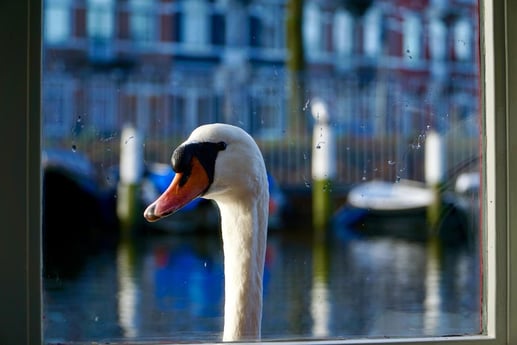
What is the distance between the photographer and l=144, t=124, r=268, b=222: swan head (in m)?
1.43

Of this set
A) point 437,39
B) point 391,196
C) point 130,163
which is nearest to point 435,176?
point 391,196

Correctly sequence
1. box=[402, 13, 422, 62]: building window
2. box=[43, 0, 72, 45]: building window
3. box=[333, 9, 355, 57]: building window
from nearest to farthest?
box=[43, 0, 72, 45]: building window, box=[402, 13, 422, 62]: building window, box=[333, 9, 355, 57]: building window

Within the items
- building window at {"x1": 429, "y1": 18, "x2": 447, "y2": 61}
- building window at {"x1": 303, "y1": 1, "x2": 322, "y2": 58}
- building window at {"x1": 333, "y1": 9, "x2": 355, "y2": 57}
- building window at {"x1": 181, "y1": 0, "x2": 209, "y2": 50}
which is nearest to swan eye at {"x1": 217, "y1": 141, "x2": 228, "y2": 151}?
building window at {"x1": 181, "y1": 0, "x2": 209, "y2": 50}

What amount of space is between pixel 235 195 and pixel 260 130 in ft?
0.60

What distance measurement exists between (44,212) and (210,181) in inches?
15.0

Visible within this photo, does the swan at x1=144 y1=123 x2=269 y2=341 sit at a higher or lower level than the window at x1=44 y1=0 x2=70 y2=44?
lower

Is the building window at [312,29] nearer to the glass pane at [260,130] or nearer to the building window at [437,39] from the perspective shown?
the glass pane at [260,130]

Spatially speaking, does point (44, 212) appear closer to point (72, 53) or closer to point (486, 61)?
point (72, 53)

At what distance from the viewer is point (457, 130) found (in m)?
1.86

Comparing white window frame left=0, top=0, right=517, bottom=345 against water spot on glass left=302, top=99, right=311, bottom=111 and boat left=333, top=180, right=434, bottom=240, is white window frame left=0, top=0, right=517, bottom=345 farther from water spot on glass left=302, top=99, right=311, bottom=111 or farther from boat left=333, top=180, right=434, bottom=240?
boat left=333, top=180, right=434, bottom=240

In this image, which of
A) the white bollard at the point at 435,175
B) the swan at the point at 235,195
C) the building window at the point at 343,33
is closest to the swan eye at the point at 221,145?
the swan at the point at 235,195

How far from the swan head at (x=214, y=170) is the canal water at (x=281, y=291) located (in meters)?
0.20

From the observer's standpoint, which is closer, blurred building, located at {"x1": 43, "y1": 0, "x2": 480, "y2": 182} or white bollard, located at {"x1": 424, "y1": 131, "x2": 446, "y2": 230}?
blurred building, located at {"x1": 43, "y1": 0, "x2": 480, "y2": 182}

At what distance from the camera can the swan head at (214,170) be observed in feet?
4.69
